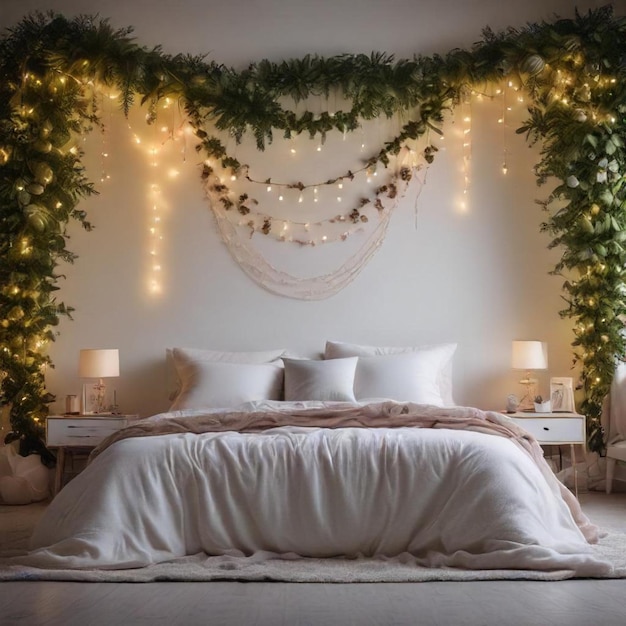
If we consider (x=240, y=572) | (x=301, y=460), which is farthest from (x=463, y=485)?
(x=240, y=572)

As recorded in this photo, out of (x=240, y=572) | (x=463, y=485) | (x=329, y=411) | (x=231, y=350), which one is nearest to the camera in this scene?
(x=240, y=572)

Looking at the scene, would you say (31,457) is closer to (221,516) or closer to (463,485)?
(221,516)

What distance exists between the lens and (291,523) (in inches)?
153

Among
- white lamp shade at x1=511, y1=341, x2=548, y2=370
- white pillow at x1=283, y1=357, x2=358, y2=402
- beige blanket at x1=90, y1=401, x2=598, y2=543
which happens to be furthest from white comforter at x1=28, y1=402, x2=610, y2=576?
white lamp shade at x1=511, y1=341, x2=548, y2=370

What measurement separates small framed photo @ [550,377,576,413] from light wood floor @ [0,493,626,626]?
2.52 m

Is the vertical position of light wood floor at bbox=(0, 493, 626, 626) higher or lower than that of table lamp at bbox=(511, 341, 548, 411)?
lower

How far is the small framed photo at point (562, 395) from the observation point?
5.89 meters

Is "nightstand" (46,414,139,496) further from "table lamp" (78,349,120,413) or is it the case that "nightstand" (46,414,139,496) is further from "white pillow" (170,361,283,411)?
"white pillow" (170,361,283,411)

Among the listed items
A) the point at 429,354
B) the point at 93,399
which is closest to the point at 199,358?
the point at 93,399

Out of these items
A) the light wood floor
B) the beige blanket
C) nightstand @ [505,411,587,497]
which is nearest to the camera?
the light wood floor

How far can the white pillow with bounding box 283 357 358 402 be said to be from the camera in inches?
218

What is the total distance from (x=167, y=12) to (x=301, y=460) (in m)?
3.87

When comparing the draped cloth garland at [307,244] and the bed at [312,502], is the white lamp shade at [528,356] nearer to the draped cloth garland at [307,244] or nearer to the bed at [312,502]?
the draped cloth garland at [307,244]

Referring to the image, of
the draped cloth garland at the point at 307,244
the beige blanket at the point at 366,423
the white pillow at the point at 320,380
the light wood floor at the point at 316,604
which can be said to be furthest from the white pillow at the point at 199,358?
the light wood floor at the point at 316,604
